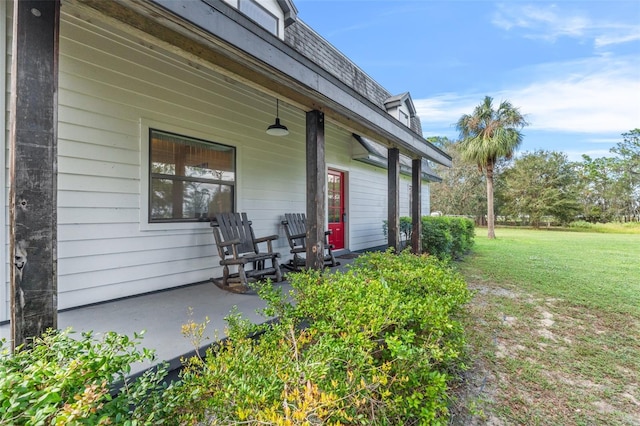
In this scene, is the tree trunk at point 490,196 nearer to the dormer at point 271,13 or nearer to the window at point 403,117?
the window at point 403,117

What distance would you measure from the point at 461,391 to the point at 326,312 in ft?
4.31

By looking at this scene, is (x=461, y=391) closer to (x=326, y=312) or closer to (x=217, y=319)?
(x=326, y=312)

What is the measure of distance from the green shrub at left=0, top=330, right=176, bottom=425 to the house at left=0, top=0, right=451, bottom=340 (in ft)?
1.60

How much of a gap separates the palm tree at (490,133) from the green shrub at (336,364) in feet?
40.3

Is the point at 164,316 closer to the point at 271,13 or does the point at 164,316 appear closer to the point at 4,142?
the point at 4,142

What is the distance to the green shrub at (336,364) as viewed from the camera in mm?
1084

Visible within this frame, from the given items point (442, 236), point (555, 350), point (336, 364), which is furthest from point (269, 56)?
point (442, 236)

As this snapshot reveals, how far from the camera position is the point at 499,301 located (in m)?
4.37

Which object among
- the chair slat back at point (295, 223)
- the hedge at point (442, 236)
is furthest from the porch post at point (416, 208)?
the chair slat back at point (295, 223)

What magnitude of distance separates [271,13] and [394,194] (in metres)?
3.43

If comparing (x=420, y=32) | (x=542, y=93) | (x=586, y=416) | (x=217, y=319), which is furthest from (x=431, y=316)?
(x=542, y=93)

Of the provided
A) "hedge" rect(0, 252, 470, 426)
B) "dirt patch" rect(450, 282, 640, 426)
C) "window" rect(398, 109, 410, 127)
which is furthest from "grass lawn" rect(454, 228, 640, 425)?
"window" rect(398, 109, 410, 127)

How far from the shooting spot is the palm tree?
40.5 ft

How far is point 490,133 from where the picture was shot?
502 inches
